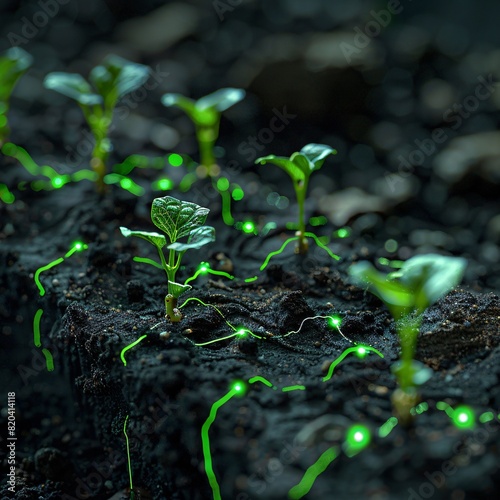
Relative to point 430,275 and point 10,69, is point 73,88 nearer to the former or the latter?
point 10,69

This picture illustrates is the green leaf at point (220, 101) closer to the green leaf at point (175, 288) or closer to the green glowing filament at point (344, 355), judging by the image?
the green leaf at point (175, 288)

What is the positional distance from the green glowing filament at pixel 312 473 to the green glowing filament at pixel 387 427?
108mm

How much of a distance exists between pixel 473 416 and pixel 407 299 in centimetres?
29

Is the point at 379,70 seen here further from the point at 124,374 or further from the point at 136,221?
the point at 124,374

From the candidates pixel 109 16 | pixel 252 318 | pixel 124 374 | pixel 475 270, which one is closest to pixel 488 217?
pixel 475 270

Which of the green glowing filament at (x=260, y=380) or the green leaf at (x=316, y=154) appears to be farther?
the green leaf at (x=316, y=154)

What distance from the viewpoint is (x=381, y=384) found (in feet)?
5.02

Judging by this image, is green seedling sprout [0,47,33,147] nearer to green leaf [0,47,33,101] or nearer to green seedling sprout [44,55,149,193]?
green leaf [0,47,33,101]

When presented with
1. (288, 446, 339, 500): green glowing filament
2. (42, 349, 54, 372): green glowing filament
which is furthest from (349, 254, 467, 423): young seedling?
(42, 349, 54, 372): green glowing filament

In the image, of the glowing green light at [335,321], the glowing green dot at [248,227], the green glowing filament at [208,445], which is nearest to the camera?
the green glowing filament at [208,445]

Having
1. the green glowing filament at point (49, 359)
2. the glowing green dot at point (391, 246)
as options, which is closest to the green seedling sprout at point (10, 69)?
the green glowing filament at point (49, 359)

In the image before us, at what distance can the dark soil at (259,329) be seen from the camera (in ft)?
4.55

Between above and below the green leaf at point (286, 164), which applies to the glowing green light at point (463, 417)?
below

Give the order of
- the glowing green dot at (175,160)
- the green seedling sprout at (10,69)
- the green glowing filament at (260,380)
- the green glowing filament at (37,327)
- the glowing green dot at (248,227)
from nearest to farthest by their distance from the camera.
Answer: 1. the green glowing filament at (260,380)
2. the green glowing filament at (37,327)
3. the glowing green dot at (248,227)
4. the green seedling sprout at (10,69)
5. the glowing green dot at (175,160)
